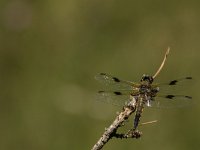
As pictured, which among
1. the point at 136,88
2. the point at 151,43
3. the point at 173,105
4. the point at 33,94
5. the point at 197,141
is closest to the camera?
the point at 136,88

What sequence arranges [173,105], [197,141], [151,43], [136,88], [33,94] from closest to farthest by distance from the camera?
[136,88]
[173,105]
[197,141]
[33,94]
[151,43]

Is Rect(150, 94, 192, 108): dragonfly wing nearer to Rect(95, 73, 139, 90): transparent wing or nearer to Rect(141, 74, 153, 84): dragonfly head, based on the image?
Rect(95, 73, 139, 90): transparent wing

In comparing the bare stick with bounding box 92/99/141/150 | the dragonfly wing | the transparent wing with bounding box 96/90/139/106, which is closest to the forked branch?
the bare stick with bounding box 92/99/141/150

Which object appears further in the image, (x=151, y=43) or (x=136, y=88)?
(x=151, y=43)

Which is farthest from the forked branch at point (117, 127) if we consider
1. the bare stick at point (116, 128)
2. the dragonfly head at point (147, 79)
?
the dragonfly head at point (147, 79)

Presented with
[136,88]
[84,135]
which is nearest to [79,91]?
[84,135]

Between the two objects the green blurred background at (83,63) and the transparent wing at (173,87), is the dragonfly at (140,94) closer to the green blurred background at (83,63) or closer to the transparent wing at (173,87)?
the transparent wing at (173,87)

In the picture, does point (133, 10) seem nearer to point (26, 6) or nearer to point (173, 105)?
point (26, 6)

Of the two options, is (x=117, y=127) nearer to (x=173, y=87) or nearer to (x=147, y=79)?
(x=147, y=79)
